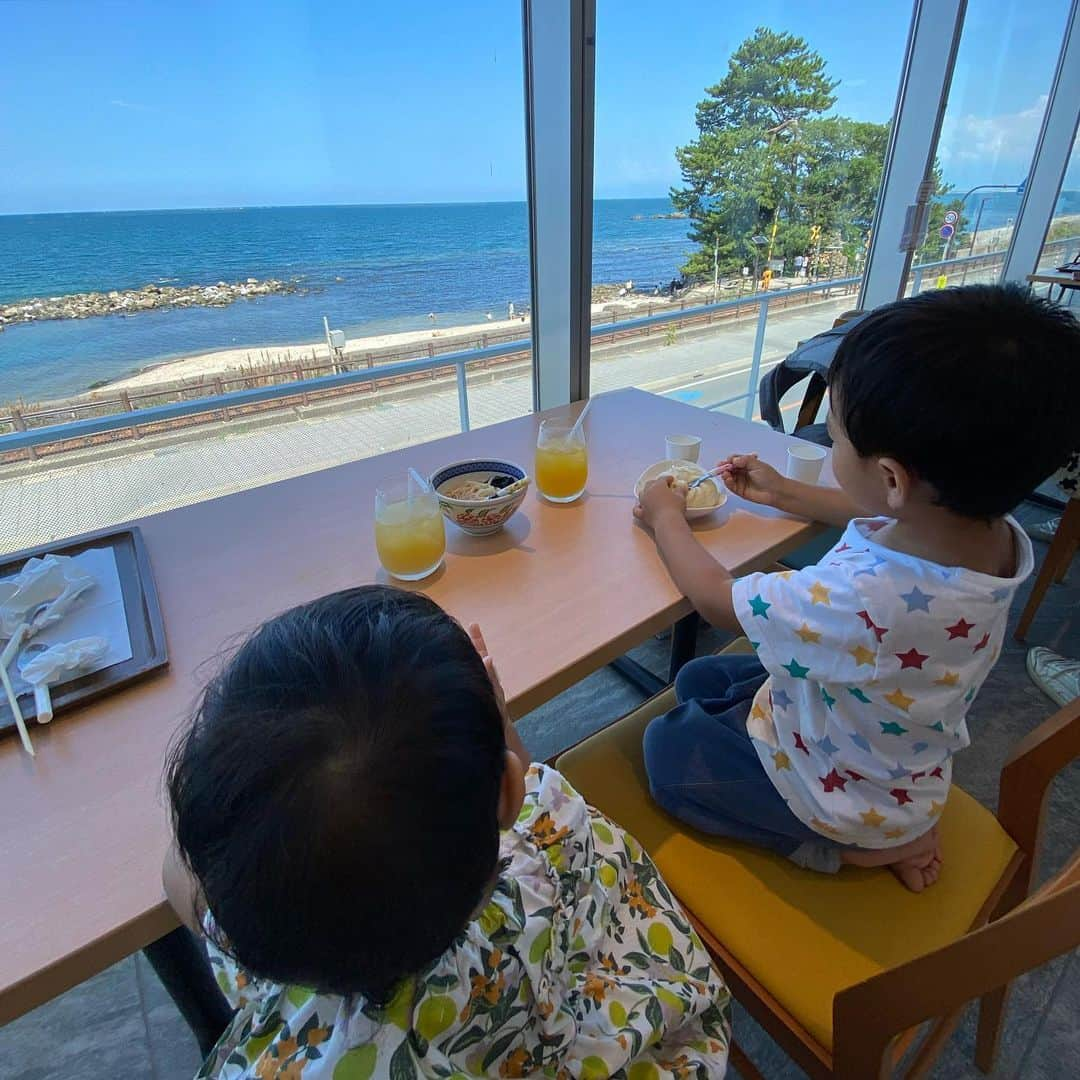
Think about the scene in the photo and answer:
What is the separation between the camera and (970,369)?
1.96ft

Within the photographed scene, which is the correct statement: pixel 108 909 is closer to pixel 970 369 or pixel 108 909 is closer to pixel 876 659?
pixel 876 659

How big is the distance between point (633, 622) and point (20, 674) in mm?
724

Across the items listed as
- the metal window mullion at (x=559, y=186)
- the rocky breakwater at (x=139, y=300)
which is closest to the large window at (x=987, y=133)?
the metal window mullion at (x=559, y=186)

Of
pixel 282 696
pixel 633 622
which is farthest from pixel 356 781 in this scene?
pixel 633 622

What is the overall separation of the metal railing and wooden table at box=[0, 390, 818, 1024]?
3.27 ft

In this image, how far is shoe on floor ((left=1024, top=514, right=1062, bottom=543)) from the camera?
248 centimetres

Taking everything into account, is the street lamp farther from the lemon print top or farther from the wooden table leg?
the wooden table leg

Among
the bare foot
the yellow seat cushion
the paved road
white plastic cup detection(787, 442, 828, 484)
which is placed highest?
white plastic cup detection(787, 442, 828, 484)

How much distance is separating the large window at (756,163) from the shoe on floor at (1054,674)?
5.79 ft

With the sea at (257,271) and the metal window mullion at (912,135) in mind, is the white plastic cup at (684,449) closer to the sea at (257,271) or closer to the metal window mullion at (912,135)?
the sea at (257,271)

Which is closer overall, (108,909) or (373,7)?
(108,909)

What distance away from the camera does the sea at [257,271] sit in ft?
9.64

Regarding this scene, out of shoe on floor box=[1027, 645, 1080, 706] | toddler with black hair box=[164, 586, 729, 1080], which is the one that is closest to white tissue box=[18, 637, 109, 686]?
toddler with black hair box=[164, 586, 729, 1080]

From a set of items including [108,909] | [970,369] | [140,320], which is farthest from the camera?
[140,320]
